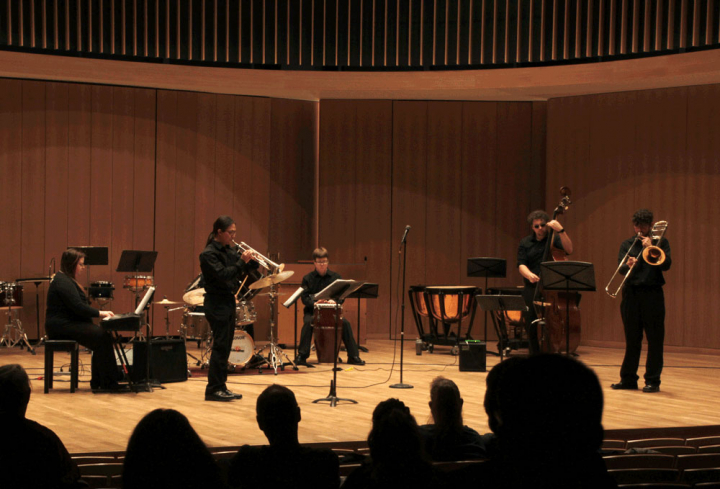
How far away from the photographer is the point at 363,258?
35.8 ft

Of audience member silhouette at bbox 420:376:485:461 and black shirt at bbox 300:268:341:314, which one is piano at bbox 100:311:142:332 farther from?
audience member silhouette at bbox 420:376:485:461

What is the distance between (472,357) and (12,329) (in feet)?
18.1

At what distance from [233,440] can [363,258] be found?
248 inches

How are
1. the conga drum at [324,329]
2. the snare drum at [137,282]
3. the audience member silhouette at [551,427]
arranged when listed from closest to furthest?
the audience member silhouette at [551,427] < the conga drum at [324,329] < the snare drum at [137,282]

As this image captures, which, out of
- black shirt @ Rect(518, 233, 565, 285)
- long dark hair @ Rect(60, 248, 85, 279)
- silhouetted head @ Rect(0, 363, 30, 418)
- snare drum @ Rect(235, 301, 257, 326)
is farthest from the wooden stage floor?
silhouetted head @ Rect(0, 363, 30, 418)

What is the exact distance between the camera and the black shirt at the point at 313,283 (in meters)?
8.55

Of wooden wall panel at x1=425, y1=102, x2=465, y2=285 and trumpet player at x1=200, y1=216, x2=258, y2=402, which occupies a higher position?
wooden wall panel at x1=425, y1=102, x2=465, y2=285

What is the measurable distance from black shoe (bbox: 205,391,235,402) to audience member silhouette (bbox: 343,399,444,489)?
419cm

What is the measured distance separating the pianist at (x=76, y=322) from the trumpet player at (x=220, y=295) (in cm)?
95

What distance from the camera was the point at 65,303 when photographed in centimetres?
654

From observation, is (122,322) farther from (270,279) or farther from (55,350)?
(270,279)

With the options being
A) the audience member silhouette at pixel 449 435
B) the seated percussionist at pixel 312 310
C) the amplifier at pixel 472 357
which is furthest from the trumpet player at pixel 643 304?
the audience member silhouette at pixel 449 435

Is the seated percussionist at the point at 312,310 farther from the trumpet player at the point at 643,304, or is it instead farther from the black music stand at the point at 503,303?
the trumpet player at the point at 643,304

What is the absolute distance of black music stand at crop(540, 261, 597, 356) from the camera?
21.5 feet
